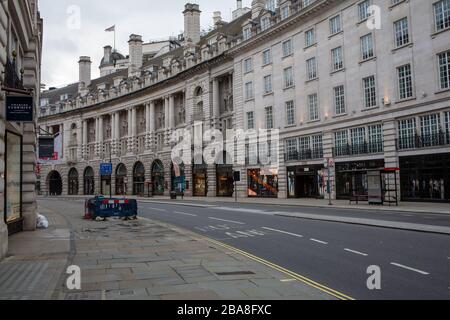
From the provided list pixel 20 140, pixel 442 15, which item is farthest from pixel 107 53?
pixel 20 140

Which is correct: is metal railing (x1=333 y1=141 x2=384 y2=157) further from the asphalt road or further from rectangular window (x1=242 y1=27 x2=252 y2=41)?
rectangular window (x1=242 y1=27 x2=252 y2=41)

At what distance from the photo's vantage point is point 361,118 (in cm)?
3538

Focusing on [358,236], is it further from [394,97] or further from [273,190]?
[273,190]

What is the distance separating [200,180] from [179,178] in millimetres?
4684

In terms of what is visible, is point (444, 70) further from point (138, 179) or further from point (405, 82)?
point (138, 179)

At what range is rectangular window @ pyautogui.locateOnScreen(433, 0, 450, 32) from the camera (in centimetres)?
2897

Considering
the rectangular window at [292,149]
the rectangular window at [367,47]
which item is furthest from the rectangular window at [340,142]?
the rectangular window at [367,47]

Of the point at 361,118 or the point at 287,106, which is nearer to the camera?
the point at 361,118

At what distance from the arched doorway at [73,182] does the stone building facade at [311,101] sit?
560 inches

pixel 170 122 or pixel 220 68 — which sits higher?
pixel 220 68

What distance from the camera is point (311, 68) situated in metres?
41.2
